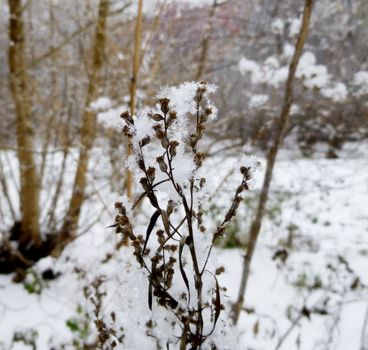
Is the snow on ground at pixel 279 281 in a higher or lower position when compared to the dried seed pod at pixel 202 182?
higher

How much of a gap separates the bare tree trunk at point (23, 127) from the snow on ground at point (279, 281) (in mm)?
454

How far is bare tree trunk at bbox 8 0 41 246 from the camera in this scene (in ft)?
9.50

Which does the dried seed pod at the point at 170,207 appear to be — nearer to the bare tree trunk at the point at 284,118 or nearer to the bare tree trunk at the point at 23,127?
the bare tree trunk at the point at 284,118

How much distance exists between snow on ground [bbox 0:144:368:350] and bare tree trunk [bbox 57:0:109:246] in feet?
0.49

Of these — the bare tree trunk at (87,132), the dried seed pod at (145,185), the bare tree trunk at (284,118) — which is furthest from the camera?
the bare tree trunk at (87,132)

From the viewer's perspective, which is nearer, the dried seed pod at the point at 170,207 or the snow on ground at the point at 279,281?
the dried seed pod at the point at 170,207

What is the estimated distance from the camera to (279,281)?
3.90 metres

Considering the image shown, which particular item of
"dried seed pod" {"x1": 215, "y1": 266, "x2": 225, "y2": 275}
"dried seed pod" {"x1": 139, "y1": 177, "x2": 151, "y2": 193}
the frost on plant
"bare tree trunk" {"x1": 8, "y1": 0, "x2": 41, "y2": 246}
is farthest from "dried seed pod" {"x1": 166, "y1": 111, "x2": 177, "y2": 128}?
"bare tree trunk" {"x1": 8, "y1": 0, "x2": 41, "y2": 246}

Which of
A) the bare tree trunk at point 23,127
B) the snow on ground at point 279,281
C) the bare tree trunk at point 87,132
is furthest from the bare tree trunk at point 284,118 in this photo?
the bare tree trunk at point 23,127

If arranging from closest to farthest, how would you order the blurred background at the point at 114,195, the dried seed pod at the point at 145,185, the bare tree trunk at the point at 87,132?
the dried seed pod at the point at 145,185
the blurred background at the point at 114,195
the bare tree trunk at the point at 87,132

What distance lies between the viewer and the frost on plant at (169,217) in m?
0.65

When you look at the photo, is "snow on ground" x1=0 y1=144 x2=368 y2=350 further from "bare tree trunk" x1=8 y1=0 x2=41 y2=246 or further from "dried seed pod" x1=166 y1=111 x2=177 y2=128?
"dried seed pod" x1=166 y1=111 x2=177 y2=128

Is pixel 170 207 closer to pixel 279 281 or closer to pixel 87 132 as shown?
pixel 87 132

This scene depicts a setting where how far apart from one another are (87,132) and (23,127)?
529 mm
